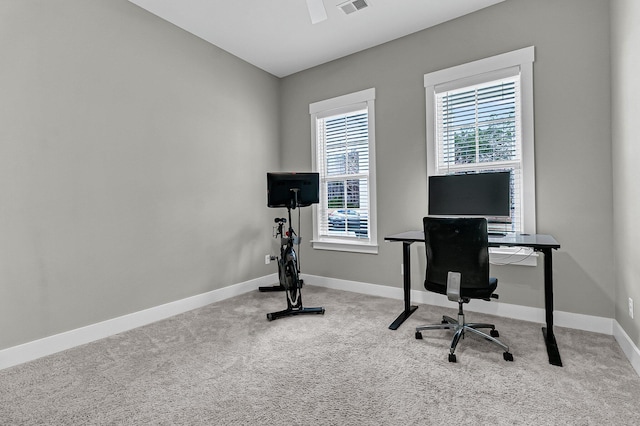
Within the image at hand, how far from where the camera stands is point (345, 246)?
166 inches

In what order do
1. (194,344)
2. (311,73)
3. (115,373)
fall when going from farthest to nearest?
(311,73)
(194,344)
(115,373)

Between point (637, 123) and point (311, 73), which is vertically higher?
point (311, 73)

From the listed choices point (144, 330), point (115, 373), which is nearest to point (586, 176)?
point (115, 373)

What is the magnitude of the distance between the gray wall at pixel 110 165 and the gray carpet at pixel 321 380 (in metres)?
0.52

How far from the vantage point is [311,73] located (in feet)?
14.7

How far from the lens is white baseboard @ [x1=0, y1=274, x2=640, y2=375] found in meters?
2.36

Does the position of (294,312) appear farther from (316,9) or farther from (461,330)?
(316,9)

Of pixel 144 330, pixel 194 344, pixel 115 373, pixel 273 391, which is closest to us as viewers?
pixel 273 391

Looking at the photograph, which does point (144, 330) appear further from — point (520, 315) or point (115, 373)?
point (520, 315)

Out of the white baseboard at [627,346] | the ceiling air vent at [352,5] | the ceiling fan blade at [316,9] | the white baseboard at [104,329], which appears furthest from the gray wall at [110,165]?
the white baseboard at [627,346]

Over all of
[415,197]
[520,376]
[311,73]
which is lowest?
[520,376]

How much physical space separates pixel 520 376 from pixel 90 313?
3.34 metres

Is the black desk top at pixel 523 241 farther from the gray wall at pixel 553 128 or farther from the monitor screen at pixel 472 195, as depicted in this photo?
the gray wall at pixel 553 128

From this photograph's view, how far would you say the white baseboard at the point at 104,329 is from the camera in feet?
7.75
